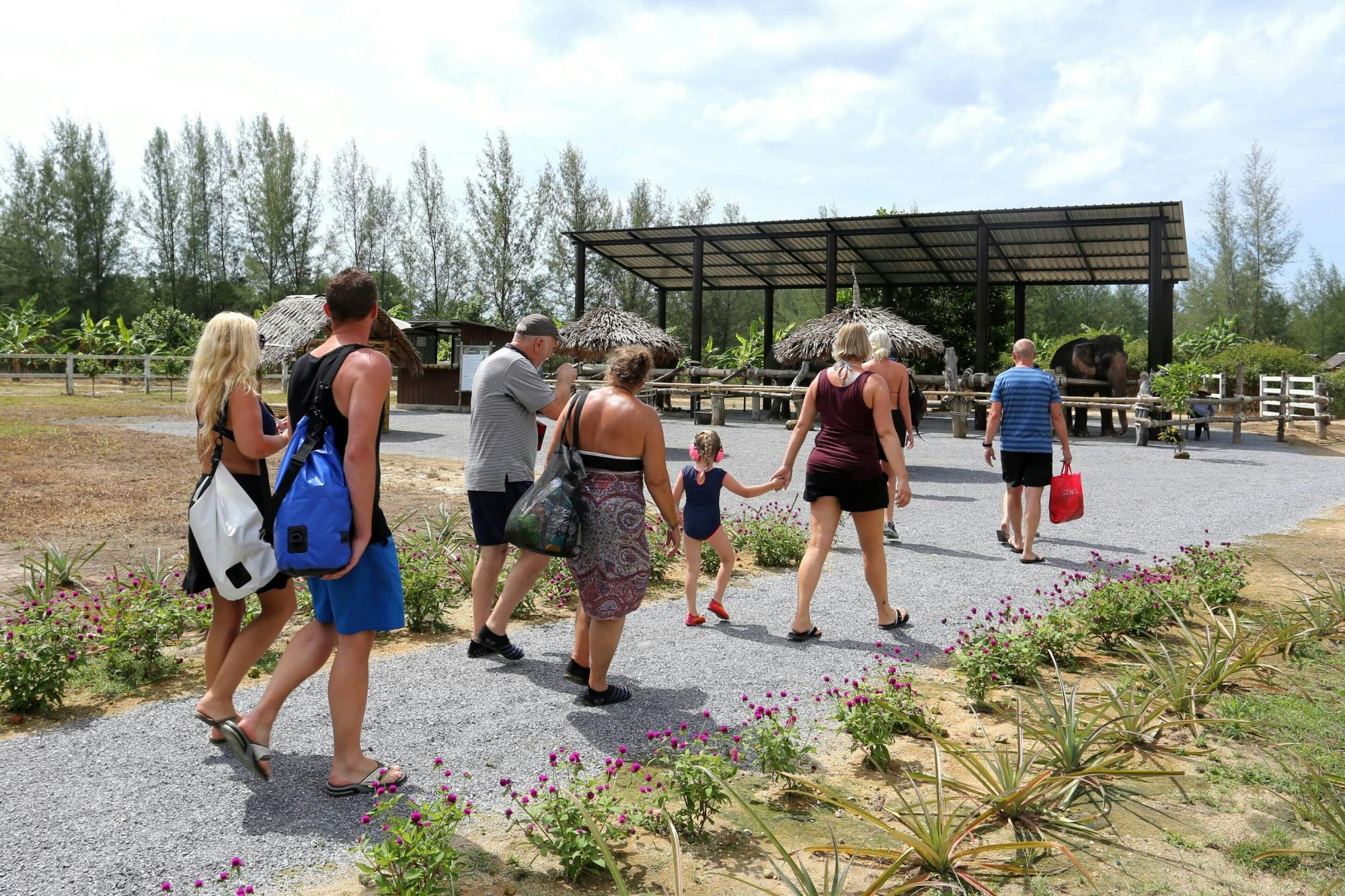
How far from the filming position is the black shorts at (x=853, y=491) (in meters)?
5.25

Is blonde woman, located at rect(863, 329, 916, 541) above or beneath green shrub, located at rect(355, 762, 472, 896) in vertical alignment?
above

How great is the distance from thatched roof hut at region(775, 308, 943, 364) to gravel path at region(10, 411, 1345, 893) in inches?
368

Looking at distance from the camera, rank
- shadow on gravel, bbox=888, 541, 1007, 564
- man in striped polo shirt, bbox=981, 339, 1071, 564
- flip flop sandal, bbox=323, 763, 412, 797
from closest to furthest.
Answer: flip flop sandal, bbox=323, 763, 412, 797, man in striped polo shirt, bbox=981, 339, 1071, 564, shadow on gravel, bbox=888, 541, 1007, 564

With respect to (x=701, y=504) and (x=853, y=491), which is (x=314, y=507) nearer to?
(x=701, y=504)

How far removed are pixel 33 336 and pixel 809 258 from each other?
92.4 ft

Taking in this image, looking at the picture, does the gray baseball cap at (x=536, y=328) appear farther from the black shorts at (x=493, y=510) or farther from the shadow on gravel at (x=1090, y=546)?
the shadow on gravel at (x=1090, y=546)

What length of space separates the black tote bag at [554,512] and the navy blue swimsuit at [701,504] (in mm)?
1624

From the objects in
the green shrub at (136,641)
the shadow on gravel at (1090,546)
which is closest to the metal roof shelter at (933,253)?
the shadow on gravel at (1090,546)

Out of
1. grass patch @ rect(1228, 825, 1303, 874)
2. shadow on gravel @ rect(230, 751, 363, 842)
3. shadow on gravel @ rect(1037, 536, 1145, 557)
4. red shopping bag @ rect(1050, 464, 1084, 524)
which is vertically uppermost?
red shopping bag @ rect(1050, 464, 1084, 524)

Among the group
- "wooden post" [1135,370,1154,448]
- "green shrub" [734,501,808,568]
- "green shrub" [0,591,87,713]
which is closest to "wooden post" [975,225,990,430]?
"wooden post" [1135,370,1154,448]

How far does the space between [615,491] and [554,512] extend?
0.28 metres

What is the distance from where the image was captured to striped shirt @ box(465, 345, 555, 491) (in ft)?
15.4

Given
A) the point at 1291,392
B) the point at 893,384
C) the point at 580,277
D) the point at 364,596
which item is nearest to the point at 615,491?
the point at 364,596

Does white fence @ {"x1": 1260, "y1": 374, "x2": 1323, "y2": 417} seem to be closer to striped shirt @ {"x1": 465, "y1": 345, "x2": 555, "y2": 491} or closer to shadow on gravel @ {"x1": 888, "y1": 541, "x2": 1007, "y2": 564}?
shadow on gravel @ {"x1": 888, "y1": 541, "x2": 1007, "y2": 564}
